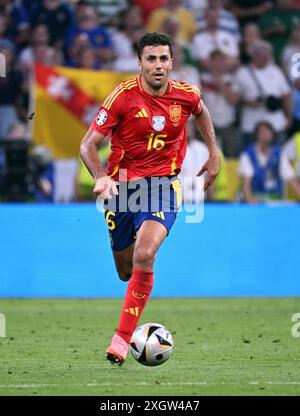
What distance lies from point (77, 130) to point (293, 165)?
318 cm

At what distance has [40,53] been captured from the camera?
1644 centimetres

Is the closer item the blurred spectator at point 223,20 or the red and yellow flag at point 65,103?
the red and yellow flag at point 65,103

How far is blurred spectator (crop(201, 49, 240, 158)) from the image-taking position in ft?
54.1

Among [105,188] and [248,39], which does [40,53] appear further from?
[105,188]

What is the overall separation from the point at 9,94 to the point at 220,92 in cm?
323

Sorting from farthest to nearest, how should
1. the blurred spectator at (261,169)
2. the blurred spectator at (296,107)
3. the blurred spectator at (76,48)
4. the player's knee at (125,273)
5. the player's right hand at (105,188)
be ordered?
1. the blurred spectator at (296,107)
2. the blurred spectator at (76,48)
3. the blurred spectator at (261,169)
4. the player's knee at (125,273)
5. the player's right hand at (105,188)

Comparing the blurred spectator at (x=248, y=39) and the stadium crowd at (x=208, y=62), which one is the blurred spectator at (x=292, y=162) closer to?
the stadium crowd at (x=208, y=62)

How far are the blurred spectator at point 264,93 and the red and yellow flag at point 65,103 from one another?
202 centimetres

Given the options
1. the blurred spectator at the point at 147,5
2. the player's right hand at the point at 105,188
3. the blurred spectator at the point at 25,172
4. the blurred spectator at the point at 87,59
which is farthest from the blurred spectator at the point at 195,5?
the player's right hand at the point at 105,188

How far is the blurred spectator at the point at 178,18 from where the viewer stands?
17281 mm

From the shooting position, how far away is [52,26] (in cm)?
1683

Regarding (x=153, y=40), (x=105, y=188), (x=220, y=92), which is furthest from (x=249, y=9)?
(x=105, y=188)
